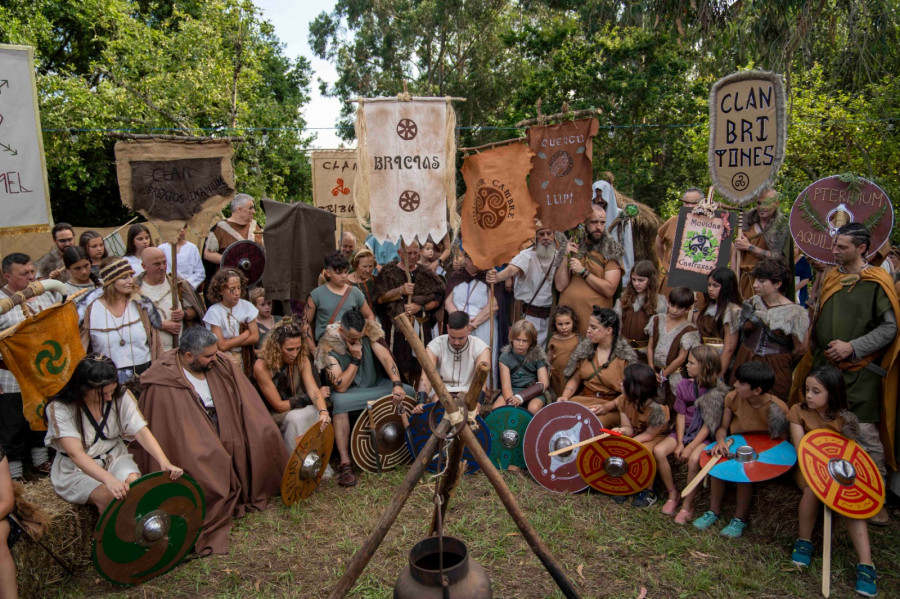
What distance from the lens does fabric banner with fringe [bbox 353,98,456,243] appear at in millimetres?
5637

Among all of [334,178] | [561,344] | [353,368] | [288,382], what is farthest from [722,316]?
[334,178]

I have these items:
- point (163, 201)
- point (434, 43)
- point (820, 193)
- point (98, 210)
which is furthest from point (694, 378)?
point (434, 43)

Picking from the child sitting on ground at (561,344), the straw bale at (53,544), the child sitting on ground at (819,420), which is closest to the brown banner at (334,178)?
the child sitting on ground at (561,344)

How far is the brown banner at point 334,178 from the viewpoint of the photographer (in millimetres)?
9289

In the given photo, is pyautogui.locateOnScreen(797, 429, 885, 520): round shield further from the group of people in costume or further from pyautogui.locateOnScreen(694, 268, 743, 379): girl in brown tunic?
pyautogui.locateOnScreen(694, 268, 743, 379): girl in brown tunic

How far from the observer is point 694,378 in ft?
16.7

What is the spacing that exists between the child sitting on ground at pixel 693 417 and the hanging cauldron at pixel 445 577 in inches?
94.3

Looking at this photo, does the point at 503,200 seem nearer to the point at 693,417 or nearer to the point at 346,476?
the point at 693,417

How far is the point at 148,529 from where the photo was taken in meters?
3.94

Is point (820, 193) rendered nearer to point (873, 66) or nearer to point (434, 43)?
point (873, 66)

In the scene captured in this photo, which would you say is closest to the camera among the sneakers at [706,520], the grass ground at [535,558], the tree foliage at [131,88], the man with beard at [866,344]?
the grass ground at [535,558]

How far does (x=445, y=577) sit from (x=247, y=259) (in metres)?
4.42

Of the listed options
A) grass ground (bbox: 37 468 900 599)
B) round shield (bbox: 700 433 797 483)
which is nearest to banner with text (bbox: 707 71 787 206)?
round shield (bbox: 700 433 797 483)

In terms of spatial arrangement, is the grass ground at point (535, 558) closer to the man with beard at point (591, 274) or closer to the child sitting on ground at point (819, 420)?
the child sitting on ground at point (819, 420)
